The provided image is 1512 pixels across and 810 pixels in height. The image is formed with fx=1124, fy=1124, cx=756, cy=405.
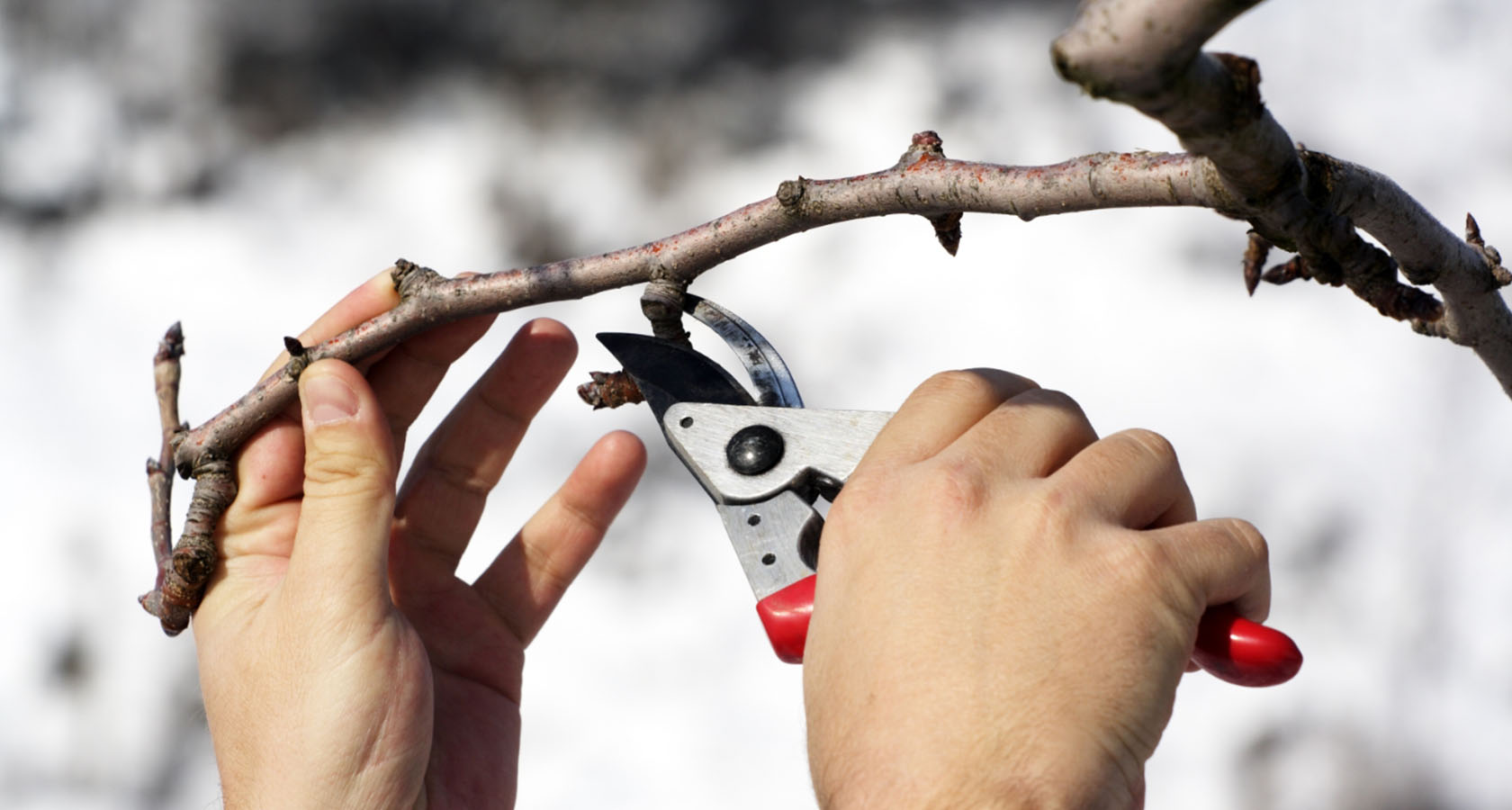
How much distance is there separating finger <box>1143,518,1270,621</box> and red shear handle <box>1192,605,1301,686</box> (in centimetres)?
2

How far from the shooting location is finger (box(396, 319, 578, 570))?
129 centimetres

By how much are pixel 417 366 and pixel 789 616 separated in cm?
58

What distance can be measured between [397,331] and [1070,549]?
0.68 metres

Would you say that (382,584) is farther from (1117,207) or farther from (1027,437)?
(1117,207)

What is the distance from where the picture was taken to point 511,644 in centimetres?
131

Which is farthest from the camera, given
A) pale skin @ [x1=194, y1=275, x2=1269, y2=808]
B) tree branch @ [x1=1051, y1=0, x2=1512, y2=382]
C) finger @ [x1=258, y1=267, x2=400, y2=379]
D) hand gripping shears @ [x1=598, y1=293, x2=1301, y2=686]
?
finger @ [x1=258, y1=267, x2=400, y2=379]

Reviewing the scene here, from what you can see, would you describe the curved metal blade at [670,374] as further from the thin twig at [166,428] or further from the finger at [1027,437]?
the thin twig at [166,428]

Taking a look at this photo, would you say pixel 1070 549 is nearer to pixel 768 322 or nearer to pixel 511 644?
pixel 511 644

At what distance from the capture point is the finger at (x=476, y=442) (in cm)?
129

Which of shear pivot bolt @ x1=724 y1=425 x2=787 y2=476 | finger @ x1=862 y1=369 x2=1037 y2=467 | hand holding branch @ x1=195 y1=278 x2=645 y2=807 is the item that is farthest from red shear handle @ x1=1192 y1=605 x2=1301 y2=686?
hand holding branch @ x1=195 y1=278 x2=645 y2=807

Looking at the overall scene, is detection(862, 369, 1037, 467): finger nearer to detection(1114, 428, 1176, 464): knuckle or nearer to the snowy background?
detection(1114, 428, 1176, 464): knuckle

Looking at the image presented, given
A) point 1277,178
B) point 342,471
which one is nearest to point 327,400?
point 342,471

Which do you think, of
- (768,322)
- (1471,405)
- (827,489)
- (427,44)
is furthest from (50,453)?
(1471,405)

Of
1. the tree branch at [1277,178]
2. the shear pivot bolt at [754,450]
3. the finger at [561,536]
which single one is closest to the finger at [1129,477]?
the tree branch at [1277,178]
